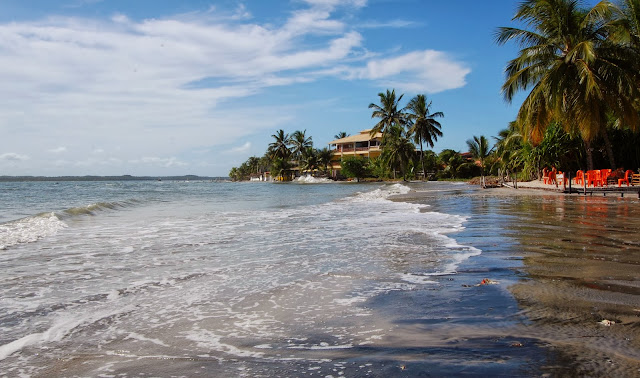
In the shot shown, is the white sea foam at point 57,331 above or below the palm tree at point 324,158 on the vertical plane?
below

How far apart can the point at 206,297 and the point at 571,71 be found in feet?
65.7

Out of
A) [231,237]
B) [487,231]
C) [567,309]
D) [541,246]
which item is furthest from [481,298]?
[231,237]

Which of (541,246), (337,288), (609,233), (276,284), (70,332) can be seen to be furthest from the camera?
(609,233)

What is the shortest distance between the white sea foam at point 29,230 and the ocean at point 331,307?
0.90 meters

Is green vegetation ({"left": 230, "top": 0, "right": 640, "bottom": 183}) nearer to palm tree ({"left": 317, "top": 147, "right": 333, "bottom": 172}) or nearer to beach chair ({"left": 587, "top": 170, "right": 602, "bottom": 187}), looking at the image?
beach chair ({"left": 587, "top": 170, "right": 602, "bottom": 187})

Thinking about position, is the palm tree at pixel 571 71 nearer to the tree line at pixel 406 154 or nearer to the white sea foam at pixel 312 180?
the tree line at pixel 406 154

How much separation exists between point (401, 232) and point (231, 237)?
3540 millimetres

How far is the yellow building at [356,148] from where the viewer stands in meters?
68.4

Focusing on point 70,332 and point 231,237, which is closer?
point 70,332

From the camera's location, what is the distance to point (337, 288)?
4805 millimetres

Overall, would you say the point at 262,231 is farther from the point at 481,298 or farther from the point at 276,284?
the point at 481,298

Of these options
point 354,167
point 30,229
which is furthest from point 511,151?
point 30,229

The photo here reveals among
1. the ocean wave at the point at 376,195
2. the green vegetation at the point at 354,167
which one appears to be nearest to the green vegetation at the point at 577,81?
the ocean wave at the point at 376,195

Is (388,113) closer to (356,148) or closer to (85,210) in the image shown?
(356,148)
